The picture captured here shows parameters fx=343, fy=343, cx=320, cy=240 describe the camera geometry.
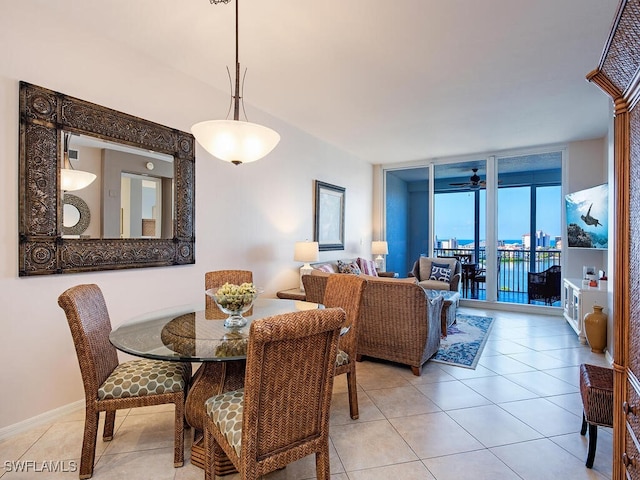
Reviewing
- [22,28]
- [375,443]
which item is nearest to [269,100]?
[22,28]

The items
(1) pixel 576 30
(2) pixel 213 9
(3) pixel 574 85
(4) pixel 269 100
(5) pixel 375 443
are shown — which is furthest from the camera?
(4) pixel 269 100

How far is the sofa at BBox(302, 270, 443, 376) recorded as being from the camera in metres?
3.12

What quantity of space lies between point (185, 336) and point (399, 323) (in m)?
2.04

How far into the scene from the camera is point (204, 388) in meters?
1.95

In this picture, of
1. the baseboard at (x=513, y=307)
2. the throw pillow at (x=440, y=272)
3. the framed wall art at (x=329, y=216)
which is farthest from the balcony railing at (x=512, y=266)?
the framed wall art at (x=329, y=216)

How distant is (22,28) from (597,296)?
5.70 metres

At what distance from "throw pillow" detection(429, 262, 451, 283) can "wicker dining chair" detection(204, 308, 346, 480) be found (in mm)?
4894

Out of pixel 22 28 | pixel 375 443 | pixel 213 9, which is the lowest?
pixel 375 443

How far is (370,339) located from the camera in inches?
135

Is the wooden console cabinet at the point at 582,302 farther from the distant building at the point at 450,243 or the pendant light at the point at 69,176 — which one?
the pendant light at the point at 69,176

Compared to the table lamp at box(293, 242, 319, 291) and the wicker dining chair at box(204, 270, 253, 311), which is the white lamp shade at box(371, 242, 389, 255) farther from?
the wicker dining chair at box(204, 270, 253, 311)

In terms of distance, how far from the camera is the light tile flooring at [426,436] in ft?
6.02

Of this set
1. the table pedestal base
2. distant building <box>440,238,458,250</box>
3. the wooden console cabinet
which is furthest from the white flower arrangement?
distant building <box>440,238,458,250</box>

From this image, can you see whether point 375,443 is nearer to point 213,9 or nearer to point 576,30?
point 213,9
